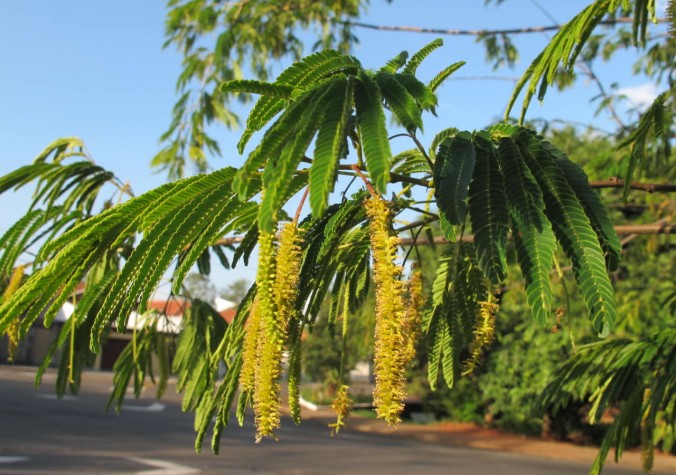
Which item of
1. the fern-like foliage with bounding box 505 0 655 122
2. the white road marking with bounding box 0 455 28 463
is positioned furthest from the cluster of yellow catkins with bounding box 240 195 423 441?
the white road marking with bounding box 0 455 28 463

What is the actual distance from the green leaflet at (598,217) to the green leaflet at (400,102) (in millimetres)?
277

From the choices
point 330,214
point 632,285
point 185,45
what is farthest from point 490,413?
point 330,214

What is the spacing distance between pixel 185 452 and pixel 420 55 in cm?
1077

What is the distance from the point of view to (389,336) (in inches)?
31.4

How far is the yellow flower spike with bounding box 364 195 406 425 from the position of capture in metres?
0.79

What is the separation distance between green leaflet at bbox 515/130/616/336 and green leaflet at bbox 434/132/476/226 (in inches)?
4.2

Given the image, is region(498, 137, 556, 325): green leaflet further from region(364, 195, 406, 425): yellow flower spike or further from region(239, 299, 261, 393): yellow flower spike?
region(239, 299, 261, 393): yellow flower spike

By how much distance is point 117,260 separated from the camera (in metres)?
1.99

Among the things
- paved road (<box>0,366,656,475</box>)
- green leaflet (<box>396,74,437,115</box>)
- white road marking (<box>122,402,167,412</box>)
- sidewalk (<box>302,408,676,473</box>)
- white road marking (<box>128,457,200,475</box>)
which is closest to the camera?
green leaflet (<box>396,74,437,115</box>)

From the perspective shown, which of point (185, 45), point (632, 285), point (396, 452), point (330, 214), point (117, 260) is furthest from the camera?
point (396, 452)

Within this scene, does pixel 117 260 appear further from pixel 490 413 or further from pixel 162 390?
pixel 490 413

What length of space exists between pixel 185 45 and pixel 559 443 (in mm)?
11017

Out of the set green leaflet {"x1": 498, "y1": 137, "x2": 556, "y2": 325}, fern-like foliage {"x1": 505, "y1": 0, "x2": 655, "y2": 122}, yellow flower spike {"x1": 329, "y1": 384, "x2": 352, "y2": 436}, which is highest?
fern-like foliage {"x1": 505, "y1": 0, "x2": 655, "y2": 122}

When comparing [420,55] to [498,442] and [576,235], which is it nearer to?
[576,235]
